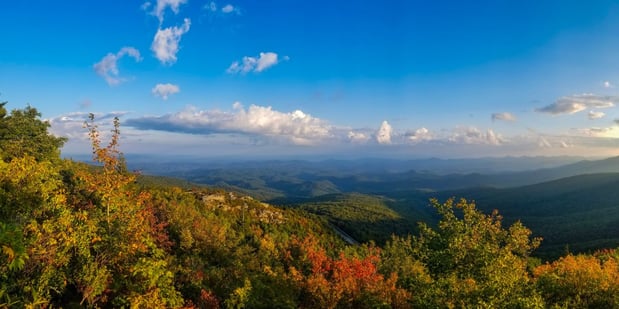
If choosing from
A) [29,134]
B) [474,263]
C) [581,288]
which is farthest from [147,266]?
[29,134]

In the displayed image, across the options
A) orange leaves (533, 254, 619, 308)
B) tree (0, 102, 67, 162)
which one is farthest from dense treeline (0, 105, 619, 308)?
tree (0, 102, 67, 162)

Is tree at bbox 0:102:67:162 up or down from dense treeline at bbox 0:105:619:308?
up

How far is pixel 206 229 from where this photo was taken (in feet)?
205

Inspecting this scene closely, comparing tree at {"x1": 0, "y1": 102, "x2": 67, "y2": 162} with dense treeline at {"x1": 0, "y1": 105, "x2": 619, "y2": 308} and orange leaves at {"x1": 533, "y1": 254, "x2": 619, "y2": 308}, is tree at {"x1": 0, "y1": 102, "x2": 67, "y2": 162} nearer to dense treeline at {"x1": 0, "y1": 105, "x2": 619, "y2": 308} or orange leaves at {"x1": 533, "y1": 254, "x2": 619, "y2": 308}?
dense treeline at {"x1": 0, "y1": 105, "x2": 619, "y2": 308}

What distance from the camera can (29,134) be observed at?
61.5 metres

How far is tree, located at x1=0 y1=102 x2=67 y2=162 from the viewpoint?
56.3m

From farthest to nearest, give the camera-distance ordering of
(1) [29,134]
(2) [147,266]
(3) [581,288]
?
1. (1) [29,134]
2. (3) [581,288]
3. (2) [147,266]

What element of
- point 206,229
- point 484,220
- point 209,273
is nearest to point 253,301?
point 209,273

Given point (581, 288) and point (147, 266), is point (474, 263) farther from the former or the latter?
point (147, 266)

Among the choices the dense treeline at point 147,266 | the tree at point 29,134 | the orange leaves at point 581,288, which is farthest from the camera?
the tree at point 29,134

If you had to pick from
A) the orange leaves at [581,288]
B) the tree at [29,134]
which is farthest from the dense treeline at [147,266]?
the tree at [29,134]

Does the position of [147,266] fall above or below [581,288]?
above

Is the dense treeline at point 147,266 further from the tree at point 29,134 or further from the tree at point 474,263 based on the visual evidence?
the tree at point 29,134

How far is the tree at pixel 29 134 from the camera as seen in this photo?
56.3 m
